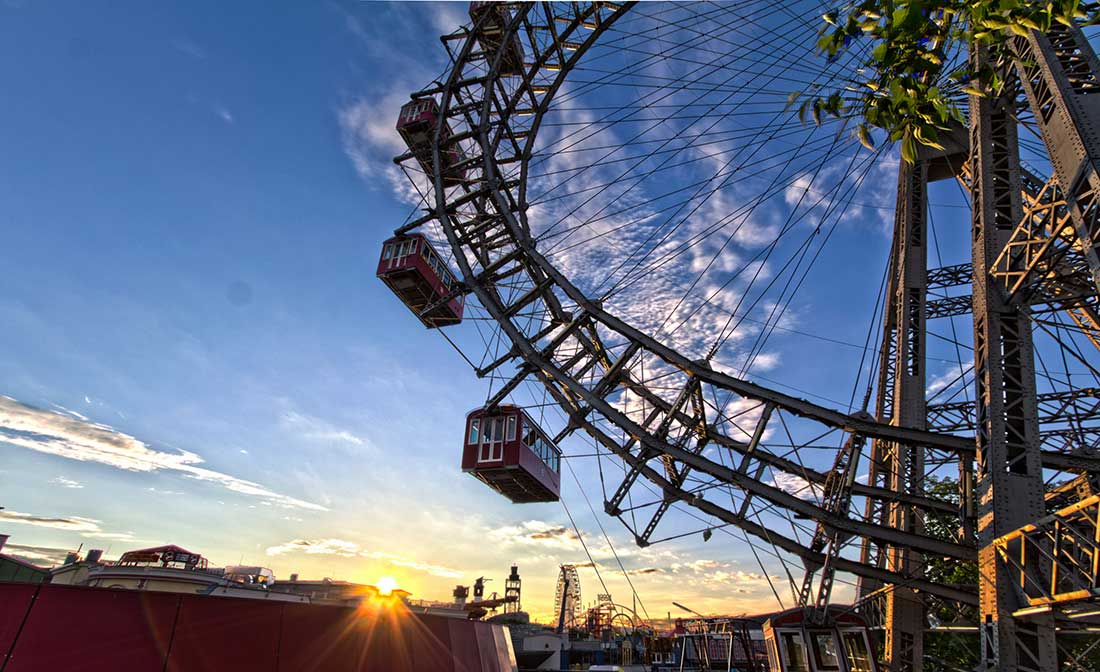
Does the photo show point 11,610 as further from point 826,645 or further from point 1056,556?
point 826,645

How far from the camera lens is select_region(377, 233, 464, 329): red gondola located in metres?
19.5

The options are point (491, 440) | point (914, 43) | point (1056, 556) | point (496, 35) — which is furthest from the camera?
point (496, 35)

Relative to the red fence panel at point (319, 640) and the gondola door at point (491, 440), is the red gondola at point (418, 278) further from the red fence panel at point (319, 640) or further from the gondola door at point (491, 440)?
the red fence panel at point (319, 640)

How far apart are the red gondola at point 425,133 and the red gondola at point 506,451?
A: 9401 millimetres

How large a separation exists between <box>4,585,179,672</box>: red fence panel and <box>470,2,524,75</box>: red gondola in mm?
20107

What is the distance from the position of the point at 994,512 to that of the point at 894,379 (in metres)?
5.92

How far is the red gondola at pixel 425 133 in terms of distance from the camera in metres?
21.0

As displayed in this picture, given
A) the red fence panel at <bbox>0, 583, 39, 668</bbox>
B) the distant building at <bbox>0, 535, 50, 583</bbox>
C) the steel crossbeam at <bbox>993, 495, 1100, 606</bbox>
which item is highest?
the steel crossbeam at <bbox>993, 495, 1100, 606</bbox>

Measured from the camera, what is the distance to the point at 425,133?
70.6 ft

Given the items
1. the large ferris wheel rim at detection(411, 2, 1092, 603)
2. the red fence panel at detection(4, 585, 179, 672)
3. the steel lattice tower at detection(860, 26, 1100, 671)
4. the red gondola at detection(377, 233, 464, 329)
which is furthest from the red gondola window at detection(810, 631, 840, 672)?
the red fence panel at detection(4, 585, 179, 672)

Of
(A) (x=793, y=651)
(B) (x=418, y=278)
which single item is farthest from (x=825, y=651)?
(B) (x=418, y=278)

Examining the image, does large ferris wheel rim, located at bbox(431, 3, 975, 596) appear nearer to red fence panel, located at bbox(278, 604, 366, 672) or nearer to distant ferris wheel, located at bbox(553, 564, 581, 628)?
red fence panel, located at bbox(278, 604, 366, 672)

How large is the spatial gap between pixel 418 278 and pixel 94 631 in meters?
14.6

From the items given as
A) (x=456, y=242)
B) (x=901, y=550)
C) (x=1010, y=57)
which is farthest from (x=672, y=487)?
(x=1010, y=57)
